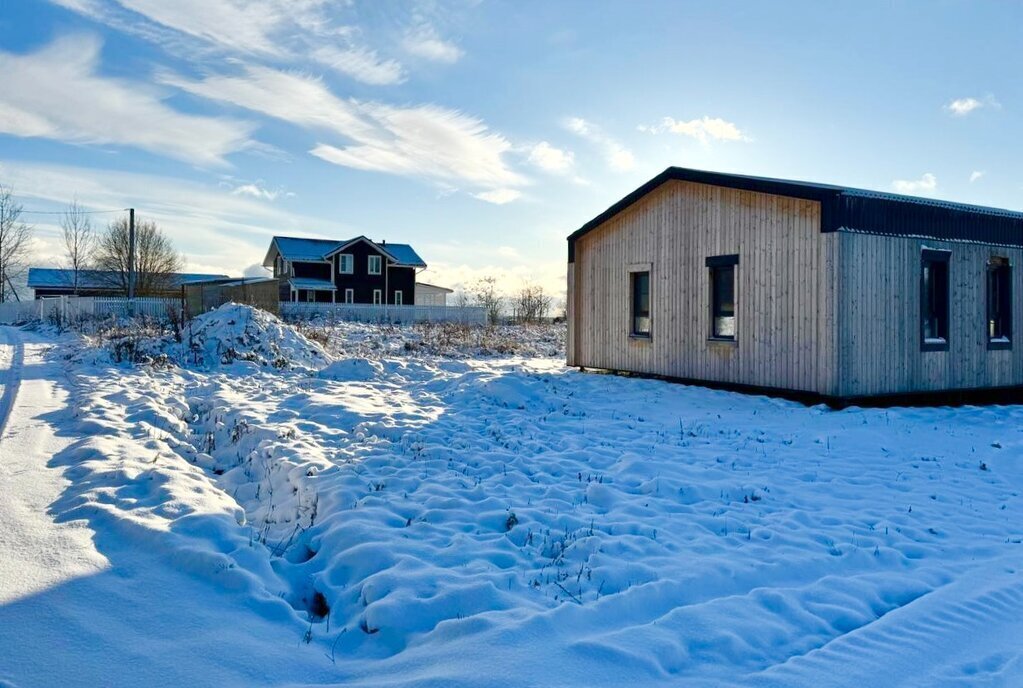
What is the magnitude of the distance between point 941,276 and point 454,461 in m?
10.5

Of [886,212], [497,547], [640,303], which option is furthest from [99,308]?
[497,547]

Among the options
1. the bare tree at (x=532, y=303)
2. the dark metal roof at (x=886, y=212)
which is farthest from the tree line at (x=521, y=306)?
the dark metal roof at (x=886, y=212)

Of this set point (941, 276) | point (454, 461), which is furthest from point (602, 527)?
point (941, 276)

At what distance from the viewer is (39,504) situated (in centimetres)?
525

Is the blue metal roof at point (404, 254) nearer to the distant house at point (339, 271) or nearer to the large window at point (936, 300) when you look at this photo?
the distant house at point (339, 271)

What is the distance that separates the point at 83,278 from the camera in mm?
48750

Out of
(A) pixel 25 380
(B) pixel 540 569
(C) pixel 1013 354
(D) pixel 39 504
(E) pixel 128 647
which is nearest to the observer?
(E) pixel 128 647

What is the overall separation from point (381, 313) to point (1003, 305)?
85.6 ft

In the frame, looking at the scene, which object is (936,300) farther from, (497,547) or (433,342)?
(433,342)

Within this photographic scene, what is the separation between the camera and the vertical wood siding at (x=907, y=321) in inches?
455

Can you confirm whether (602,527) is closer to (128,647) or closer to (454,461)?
(454,461)

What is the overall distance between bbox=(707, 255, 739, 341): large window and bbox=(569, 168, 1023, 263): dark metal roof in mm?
1444

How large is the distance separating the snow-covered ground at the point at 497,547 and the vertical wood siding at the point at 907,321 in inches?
63.3

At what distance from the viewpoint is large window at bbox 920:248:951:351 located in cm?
1277
